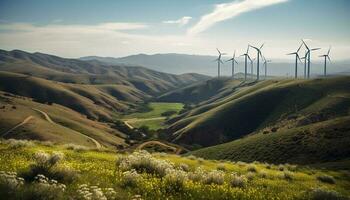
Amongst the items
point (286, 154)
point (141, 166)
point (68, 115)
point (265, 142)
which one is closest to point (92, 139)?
point (68, 115)

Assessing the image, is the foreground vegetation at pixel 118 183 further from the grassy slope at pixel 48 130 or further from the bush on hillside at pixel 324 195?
the grassy slope at pixel 48 130

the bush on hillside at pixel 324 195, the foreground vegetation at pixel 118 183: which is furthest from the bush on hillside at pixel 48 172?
the bush on hillside at pixel 324 195

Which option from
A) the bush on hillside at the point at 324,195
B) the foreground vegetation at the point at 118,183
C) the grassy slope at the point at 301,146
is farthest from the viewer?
the grassy slope at the point at 301,146

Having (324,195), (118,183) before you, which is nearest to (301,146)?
(324,195)

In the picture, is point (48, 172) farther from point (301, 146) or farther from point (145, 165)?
point (301, 146)

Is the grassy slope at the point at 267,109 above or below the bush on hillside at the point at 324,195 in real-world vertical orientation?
below

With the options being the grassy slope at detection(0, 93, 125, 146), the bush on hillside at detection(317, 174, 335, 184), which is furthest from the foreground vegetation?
the grassy slope at detection(0, 93, 125, 146)

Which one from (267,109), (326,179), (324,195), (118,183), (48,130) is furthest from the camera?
(267,109)

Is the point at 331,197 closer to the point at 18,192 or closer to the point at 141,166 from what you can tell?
the point at 141,166
